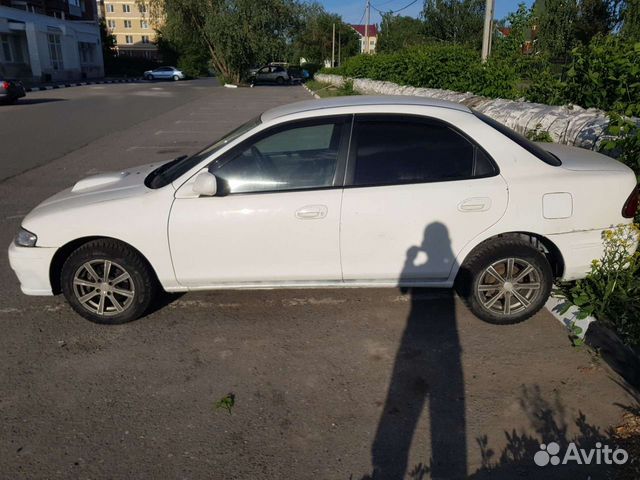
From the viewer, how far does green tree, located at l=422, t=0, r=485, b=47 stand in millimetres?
44688

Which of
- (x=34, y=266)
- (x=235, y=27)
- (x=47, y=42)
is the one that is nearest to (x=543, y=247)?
(x=34, y=266)

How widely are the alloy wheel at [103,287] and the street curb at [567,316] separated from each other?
3196 millimetres

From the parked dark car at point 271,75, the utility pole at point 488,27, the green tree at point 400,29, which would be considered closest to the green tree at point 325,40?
the green tree at point 400,29

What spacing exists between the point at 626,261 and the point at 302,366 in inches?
94.6

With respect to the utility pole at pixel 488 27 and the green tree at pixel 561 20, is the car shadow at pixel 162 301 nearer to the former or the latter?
the utility pole at pixel 488 27

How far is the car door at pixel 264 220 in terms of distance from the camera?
3.65 meters

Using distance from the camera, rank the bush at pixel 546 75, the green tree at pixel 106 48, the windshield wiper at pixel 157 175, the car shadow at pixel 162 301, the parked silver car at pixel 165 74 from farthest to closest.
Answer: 1. the green tree at pixel 106 48
2. the parked silver car at pixel 165 74
3. the bush at pixel 546 75
4. the car shadow at pixel 162 301
5. the windshield wiper at pixel 157 175

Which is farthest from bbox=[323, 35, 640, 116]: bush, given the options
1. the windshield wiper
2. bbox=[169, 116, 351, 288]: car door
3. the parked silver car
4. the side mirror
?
Result: the parked silver car

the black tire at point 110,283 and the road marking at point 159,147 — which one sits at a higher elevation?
the black tire at point 110,283

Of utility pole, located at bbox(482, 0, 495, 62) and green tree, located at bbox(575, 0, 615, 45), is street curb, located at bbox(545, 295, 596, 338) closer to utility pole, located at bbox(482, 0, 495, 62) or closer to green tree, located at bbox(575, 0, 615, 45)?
utility pole, located at bbox(482, 0, 495, 62)

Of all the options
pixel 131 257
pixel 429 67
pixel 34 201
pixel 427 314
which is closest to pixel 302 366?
pixel 427 314

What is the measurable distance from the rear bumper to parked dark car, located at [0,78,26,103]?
25520mm

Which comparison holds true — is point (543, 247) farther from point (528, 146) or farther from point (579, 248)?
point (528, 146)

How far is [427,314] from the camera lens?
13.5 feet
